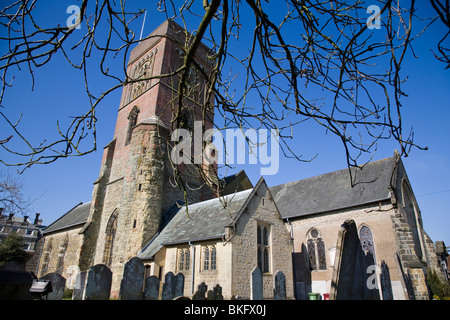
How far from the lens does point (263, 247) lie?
14.3 meters

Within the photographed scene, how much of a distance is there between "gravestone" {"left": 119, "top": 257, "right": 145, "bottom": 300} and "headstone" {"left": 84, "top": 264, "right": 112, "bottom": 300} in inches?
10.1

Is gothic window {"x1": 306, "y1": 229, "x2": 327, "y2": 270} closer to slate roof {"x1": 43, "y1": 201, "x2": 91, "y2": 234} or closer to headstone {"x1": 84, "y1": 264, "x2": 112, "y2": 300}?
headstone {"x1": 84, "y1": 264, "x2": 112, "y2": 300}

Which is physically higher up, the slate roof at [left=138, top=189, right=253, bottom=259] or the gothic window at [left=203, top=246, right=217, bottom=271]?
the slate roof at [left=138, top=189, right=253, bottom=259]

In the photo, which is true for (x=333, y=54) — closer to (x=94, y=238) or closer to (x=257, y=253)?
(x=257, y=253)

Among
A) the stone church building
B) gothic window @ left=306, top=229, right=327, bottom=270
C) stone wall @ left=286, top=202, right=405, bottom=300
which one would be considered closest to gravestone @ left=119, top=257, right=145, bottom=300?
the stone church building

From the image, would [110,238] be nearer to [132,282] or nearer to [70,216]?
[70,216]

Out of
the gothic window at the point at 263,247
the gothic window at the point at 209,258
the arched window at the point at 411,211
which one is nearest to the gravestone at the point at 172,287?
the gothic window at the point at 209,258

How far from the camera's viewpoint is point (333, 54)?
3020 millimetres

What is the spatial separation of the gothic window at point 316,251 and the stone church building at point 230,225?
0.22ft

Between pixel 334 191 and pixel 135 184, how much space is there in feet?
48.3

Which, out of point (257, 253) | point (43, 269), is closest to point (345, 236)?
point (257, 253)

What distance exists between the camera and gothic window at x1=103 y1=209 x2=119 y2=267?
62.6 ft

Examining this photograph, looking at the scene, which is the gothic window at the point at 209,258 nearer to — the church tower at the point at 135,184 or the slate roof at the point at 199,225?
the slate roof at the point at 199,225

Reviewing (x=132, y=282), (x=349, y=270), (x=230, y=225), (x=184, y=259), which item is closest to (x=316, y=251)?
(x=230, y=225)
